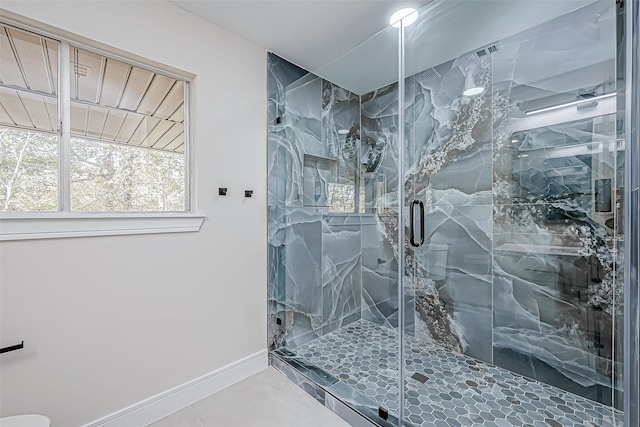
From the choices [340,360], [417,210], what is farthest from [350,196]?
[340,360]

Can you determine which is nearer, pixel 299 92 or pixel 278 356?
pixel 278 356

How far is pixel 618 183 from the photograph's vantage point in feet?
4.62

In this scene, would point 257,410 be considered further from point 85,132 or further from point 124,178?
point 85,132

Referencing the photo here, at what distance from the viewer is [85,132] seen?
1.58m

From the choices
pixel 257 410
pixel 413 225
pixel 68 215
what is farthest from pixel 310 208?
pixel 68 215

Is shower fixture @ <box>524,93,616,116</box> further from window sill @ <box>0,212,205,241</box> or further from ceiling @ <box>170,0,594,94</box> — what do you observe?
window sill @ <box>0,212,205,241</box>

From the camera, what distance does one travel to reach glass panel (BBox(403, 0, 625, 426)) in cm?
167

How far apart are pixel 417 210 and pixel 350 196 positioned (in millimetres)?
790

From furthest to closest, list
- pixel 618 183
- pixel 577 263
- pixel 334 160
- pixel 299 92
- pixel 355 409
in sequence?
pixel 334 160 → pixel 299 92 → pixel 577 263 → pixel 355 409 → pixel 618 183

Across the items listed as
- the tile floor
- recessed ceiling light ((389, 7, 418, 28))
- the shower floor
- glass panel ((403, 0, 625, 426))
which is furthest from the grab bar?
recessed ceiling light ((389, 7, 418, 28))

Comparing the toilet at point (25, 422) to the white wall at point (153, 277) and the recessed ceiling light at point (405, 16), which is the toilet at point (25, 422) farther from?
the recessed ceiling light at point (405, 16)

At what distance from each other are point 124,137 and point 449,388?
2.51m

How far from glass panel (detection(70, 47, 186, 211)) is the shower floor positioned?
1592 millimetres

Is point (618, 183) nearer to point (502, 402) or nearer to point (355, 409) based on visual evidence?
point (502, 402)
